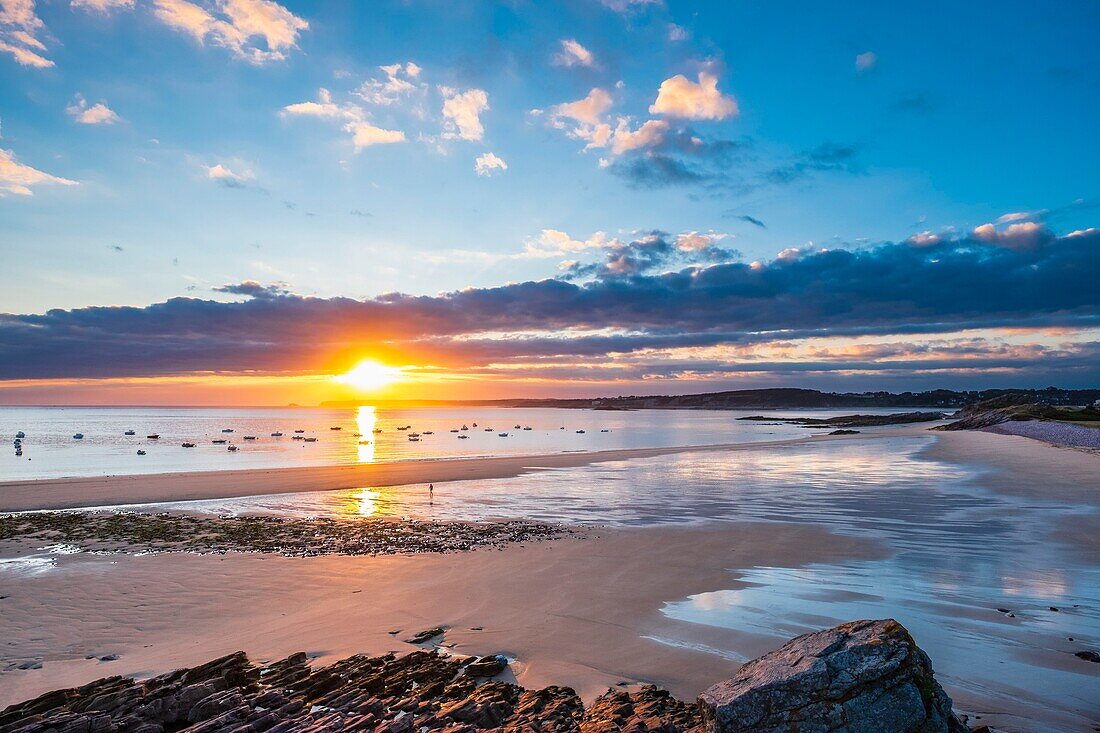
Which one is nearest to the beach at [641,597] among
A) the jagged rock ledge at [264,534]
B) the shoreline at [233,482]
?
the jagged rock ledge at [264,534]

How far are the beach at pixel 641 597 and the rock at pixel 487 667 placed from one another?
26 cm

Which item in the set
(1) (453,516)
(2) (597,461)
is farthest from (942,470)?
(1) (453,516)

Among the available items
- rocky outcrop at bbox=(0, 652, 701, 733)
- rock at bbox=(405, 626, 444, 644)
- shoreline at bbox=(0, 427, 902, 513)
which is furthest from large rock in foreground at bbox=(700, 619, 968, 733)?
shoreline at bbox=(0, 427, 902, 513)

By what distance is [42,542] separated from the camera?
712 inches

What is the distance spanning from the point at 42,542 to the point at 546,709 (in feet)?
60.4

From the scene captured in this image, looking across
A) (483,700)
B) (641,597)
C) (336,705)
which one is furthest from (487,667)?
(641,597)

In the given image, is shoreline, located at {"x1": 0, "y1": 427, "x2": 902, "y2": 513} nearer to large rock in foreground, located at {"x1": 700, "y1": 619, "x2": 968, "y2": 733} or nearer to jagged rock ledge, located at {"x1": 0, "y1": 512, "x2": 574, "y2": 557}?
jagged rock ledge, located at {"x1": 0, "y1": 512, "x2": 574, "y2": 557}

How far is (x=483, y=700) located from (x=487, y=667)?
1.23 m

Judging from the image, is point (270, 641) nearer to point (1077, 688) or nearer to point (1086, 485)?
point (1077, 688)

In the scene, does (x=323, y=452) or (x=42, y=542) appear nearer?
(x=42, y=542)

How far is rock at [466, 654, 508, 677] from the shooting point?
8344mm

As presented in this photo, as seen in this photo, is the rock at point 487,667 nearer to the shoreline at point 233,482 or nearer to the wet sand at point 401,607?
the wet sand at point 401,607

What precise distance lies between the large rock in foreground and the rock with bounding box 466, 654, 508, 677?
3.75 m

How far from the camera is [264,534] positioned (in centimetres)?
1881
